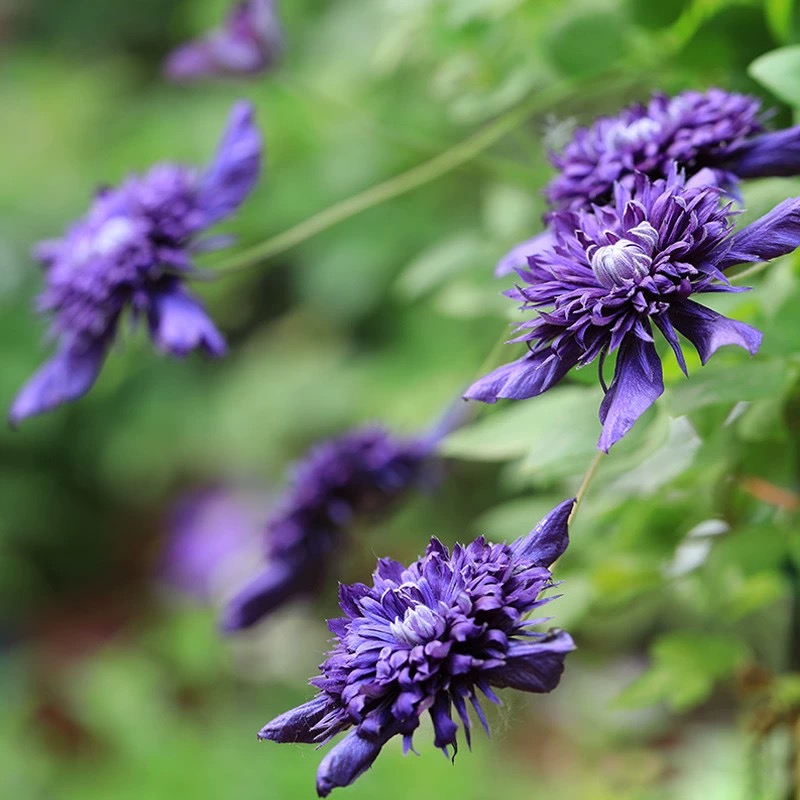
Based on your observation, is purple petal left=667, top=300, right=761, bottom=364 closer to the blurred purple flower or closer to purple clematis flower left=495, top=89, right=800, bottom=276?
purple clematis flower left=495, top=89, right=800, bottom=276

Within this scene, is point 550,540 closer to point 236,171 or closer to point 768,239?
point 768,239

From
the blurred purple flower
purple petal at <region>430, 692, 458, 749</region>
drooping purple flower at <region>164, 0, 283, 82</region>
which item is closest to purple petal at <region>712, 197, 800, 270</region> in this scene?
purple petal at <region>430, 692, 458, 749</region>

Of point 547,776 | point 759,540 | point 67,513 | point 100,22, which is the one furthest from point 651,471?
point 100,22

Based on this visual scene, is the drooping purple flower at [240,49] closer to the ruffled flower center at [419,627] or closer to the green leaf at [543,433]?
the green leaf at [543,433]

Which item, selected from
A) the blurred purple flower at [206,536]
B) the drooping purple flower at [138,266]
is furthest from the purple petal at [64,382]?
the blurred purple flower at [206,536]

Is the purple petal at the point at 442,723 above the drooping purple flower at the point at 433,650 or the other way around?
the other way around

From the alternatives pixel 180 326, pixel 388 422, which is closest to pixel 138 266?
pixel 180 326

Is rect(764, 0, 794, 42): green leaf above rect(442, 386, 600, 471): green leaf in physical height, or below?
above

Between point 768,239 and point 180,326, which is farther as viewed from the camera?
point 180,326
